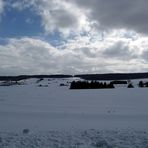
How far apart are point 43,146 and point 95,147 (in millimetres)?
1445

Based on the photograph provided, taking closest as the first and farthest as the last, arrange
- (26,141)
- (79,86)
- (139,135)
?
(26,141), (139,135), (79,86)

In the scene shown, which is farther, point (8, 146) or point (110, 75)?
point (110, 75)

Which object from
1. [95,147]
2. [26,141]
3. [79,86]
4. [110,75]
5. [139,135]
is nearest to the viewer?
[95,147]

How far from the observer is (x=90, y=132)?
973 cm

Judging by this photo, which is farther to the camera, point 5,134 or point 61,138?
point 5,134

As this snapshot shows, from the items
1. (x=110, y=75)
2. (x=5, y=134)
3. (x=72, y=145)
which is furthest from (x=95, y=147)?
(x=110, y=75)

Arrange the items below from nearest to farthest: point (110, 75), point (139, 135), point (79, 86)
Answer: point (139, 135) → point (79, 86) → point (110, 75)

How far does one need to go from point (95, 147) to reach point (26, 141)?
6.72 feet

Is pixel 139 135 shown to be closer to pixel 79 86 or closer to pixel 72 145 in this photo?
pixel 72 145

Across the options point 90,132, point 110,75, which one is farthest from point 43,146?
point 110,75

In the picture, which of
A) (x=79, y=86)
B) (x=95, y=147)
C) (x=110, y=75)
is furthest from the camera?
(x=110, y=75)

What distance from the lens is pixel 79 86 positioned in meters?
74.9

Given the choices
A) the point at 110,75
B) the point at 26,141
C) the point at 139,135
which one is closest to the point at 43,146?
the point at 26,141

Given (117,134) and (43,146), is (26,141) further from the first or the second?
(117,134)
